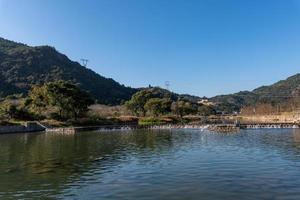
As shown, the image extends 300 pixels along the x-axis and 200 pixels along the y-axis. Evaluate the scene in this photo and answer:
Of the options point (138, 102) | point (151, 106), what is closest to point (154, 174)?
point (151, 106)

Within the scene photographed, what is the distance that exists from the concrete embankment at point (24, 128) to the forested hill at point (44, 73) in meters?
50.5

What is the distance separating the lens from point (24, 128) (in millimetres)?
64938

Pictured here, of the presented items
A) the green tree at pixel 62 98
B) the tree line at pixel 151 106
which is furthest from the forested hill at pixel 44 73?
→ the green tree at pixel 62 98

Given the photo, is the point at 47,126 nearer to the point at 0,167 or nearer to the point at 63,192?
the point at 0,167

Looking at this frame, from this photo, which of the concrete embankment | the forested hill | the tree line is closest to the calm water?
the concrete embankment

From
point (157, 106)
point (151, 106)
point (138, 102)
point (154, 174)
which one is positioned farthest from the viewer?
point (138, 102)

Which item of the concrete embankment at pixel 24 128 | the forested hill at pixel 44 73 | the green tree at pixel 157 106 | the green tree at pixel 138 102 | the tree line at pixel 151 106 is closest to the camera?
the concrete embankment at pixel 24 128

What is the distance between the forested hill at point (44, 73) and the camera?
→ 124944 millimetres

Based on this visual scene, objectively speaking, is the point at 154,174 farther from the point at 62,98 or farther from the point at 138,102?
the point at 138,102

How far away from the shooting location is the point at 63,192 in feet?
55.8

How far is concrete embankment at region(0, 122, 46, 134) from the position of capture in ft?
203

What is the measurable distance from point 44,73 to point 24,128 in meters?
75.5

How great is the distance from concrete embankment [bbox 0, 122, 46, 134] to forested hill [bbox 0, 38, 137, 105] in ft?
166

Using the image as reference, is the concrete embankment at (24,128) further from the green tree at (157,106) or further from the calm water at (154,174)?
the green tree at (157,106)
